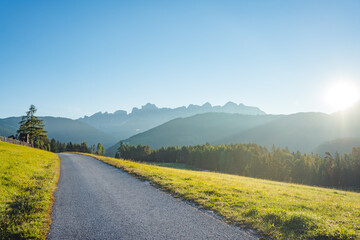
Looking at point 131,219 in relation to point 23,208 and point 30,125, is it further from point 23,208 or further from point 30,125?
point 30,125

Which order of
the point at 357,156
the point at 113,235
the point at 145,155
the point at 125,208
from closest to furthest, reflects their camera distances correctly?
the point at 113,235 → the point at 125,208 → the point at 357,156 → the point at 145,155

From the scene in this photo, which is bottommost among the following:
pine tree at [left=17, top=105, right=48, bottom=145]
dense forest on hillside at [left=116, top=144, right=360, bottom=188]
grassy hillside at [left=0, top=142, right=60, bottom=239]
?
dense forest on hillside at [left=116, top=144, right=360, bottom=188]

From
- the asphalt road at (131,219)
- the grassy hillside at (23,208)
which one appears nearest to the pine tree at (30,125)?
the grassy hillside at (23,208)

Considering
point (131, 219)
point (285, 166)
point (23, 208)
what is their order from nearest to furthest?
point (131, 219)
point (23, 208)
point (285, 166)

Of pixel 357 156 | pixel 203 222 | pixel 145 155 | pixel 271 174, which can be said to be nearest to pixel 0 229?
pixel 203 222

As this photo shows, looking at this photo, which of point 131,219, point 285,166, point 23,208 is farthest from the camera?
point 285,166

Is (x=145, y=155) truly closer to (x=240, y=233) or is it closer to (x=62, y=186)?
(x=62, y=186)

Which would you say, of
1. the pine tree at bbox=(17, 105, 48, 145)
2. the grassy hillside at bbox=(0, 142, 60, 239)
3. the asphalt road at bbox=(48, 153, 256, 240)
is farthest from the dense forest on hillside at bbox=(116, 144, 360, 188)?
the grassy hillside at bbox=(0, 142, 60, 239)

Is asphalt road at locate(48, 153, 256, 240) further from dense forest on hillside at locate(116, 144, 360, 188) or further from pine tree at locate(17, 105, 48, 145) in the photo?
dense forest on hillside at locate(116, 144, 360, 188)

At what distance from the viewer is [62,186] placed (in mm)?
15594

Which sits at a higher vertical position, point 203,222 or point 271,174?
point 203,222

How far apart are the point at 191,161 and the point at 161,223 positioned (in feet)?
377

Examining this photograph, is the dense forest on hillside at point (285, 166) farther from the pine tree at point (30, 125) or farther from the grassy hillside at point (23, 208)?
the grassy hillside at point (23, 208)

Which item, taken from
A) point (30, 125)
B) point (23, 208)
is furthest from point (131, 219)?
point (30, 125)
